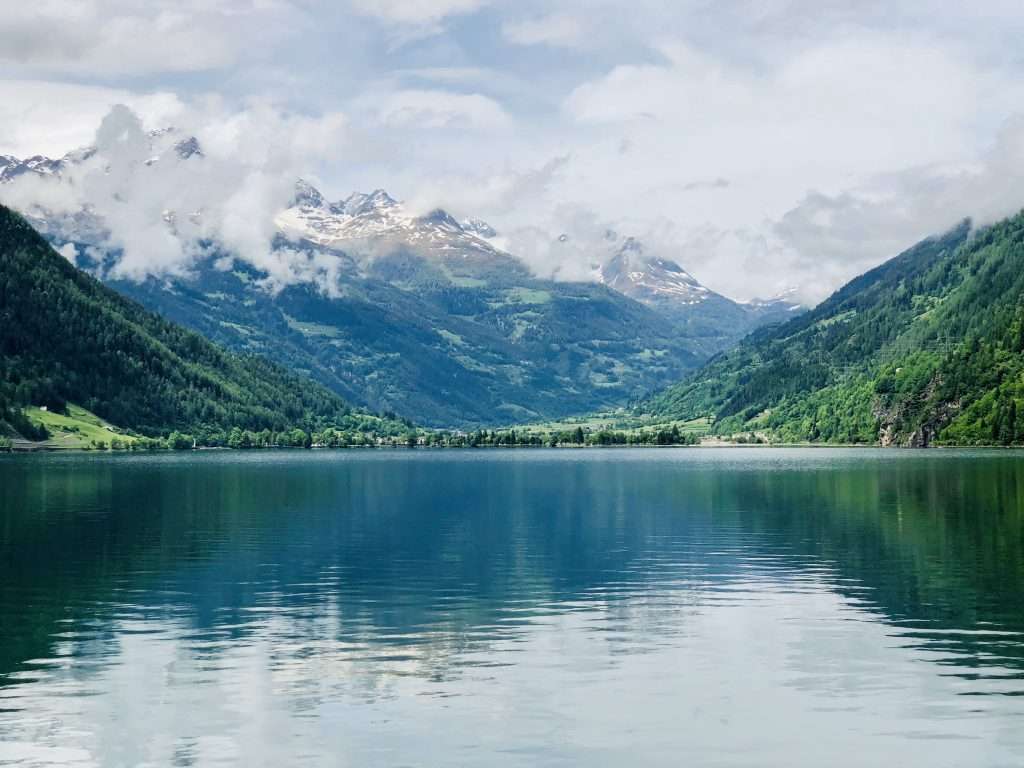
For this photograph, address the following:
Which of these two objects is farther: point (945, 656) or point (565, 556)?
point (565, 556)

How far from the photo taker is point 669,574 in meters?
83.4

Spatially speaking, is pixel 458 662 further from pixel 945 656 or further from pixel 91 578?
pixel 91 578

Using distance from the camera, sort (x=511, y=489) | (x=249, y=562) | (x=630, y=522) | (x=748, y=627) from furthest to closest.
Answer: (x=511, y=489), (x=630, y=522), (x=249, y=562), (x=748, y=627)

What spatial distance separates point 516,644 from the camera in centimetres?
Result: 5750

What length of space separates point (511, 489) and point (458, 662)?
135326 mm

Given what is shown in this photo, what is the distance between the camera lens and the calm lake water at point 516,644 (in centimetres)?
4119

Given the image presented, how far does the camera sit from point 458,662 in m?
53.1

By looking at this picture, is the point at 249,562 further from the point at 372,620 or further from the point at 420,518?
the point at 420,518

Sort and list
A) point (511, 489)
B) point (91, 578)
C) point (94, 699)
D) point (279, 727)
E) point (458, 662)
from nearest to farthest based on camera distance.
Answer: point (279, 727) < point (94, 699) < point (458, 662) < point (91, 578) < point (511, 489)

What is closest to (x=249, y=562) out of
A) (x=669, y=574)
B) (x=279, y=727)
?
(x=669, y=574)

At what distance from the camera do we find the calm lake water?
135 feet

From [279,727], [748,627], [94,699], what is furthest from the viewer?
[748,627]

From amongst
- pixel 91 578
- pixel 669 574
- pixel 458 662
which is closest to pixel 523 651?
pixel 458 662

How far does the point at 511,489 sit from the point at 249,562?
328 feet
